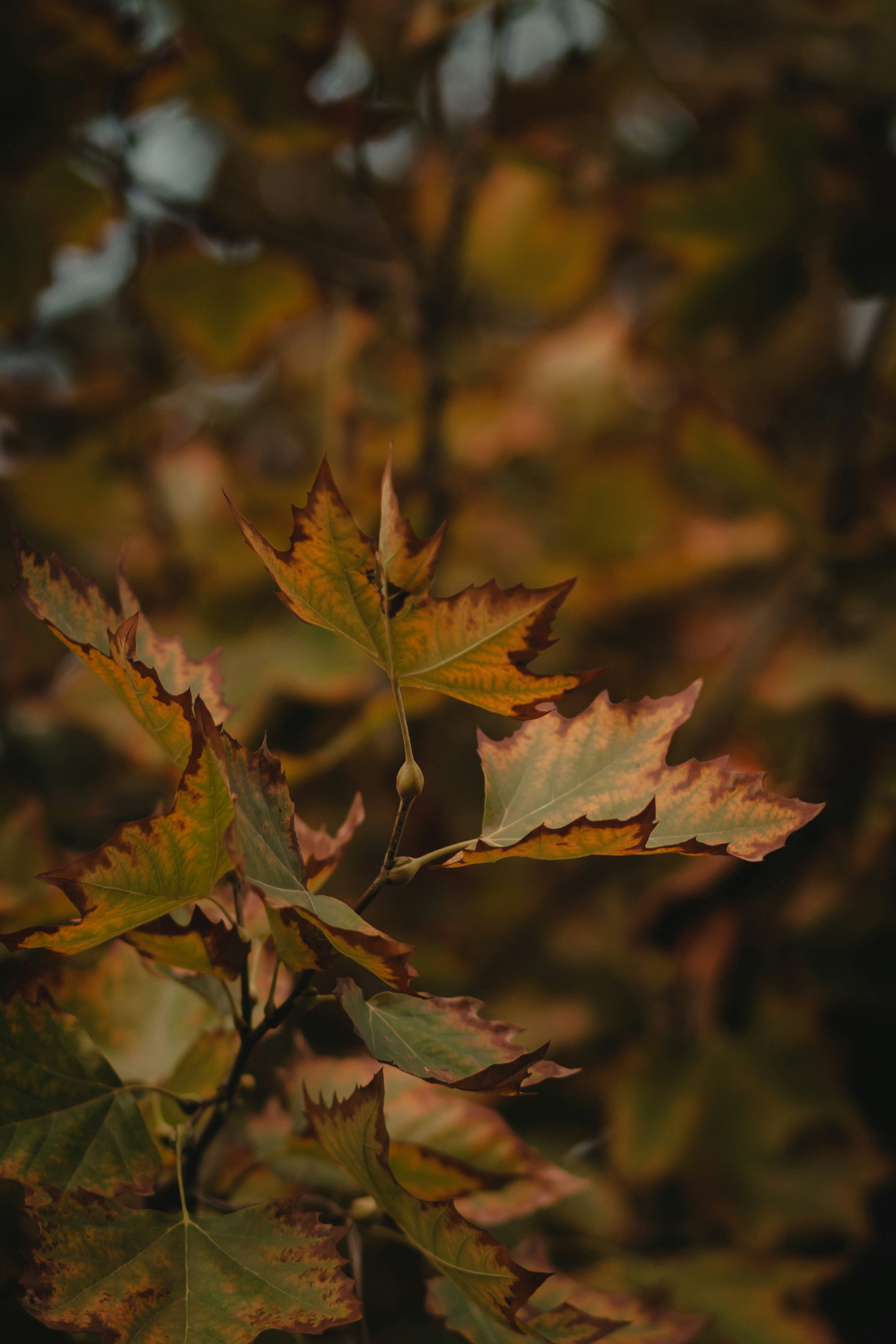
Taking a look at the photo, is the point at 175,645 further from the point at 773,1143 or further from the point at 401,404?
the point at 773,1143

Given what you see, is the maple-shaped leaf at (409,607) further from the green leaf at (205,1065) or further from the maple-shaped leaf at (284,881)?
the green leaf at (205,1065)

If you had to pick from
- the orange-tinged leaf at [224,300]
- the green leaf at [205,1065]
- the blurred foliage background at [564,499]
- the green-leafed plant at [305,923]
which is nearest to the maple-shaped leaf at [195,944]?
the green-leafed plant at [305,923]

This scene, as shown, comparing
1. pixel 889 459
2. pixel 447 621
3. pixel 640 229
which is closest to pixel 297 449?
pixel 640 229

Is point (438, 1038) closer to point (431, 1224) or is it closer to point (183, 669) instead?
point (431, 1224)

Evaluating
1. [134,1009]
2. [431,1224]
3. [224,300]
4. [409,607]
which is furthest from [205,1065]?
[224,300]

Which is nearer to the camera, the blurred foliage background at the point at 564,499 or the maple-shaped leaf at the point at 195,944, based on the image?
the maple-shaped leaf at the point at 195,944
